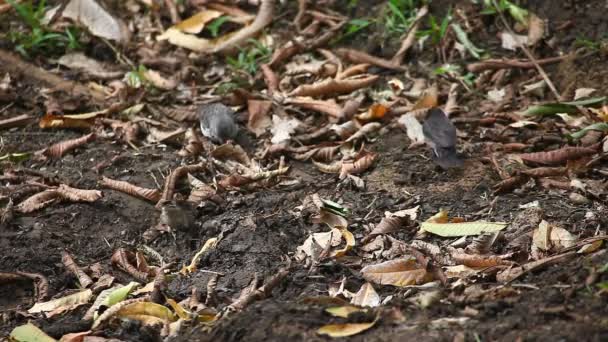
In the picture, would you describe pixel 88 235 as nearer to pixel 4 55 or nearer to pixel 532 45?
pixel 4 55

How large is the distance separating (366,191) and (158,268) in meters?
1.03

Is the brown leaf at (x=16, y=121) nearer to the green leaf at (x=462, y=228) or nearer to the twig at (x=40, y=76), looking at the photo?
the twig at (x=40, y=76)

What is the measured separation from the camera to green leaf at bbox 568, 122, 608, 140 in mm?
4035

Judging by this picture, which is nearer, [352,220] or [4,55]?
[352,220]

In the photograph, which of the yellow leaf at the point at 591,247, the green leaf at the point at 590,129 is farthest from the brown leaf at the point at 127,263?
the green leaf at the point at 590,129

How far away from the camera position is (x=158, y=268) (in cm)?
360

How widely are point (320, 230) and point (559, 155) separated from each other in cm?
120

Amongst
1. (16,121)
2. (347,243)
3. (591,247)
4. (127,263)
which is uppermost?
(591,247)

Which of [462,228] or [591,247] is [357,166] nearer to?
[462,228]

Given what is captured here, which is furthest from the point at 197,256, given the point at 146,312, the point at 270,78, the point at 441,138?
the point at 270,78

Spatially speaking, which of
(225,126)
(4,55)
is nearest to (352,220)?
(225,126)

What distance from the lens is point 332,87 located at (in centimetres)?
502

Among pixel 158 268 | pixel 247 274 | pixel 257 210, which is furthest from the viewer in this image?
pixel 257 210

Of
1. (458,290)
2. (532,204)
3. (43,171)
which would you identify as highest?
(458,290)
